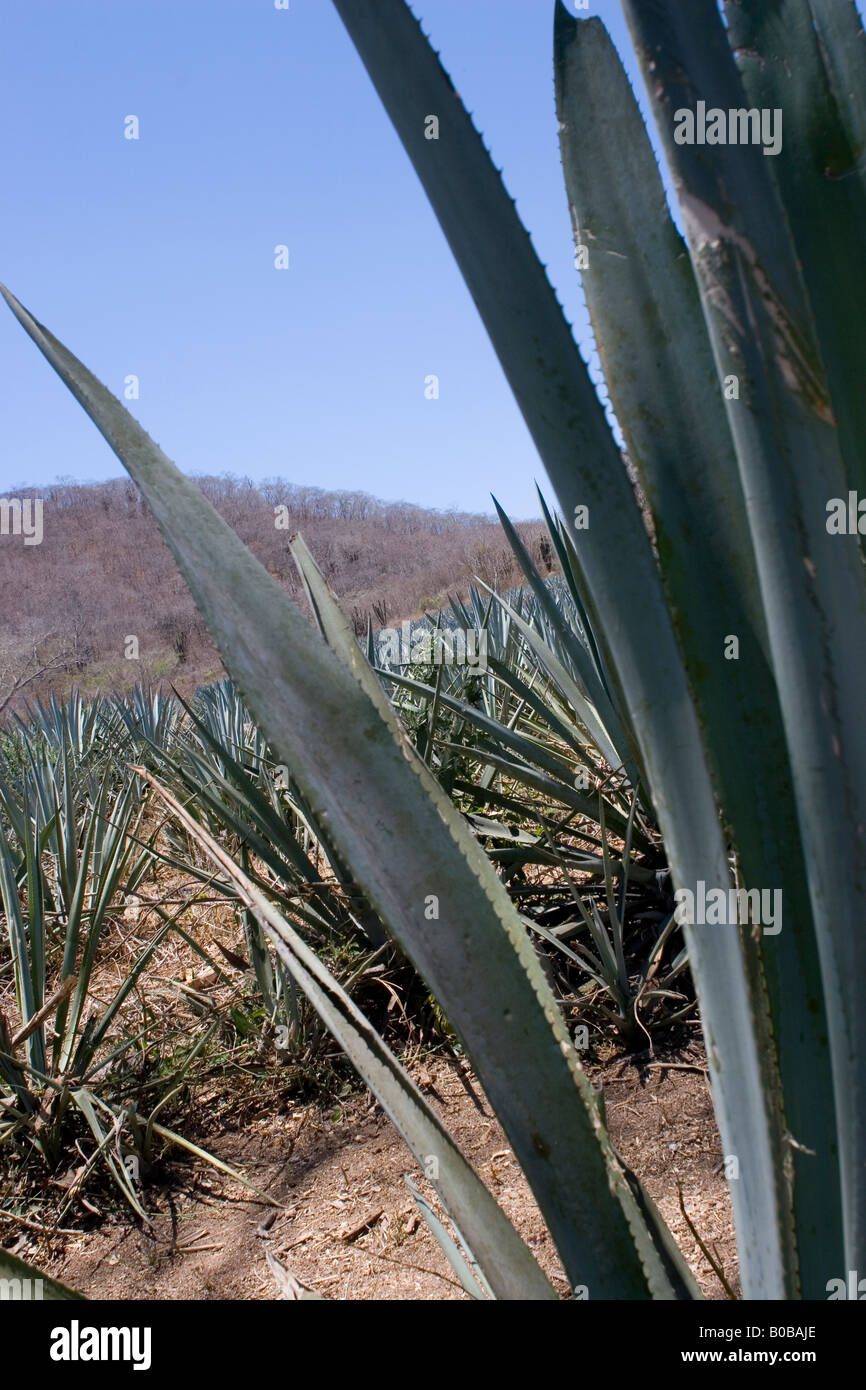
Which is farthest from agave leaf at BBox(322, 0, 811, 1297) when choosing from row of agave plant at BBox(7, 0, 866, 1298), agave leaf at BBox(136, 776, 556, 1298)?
agave leaf at BBox(136, 776, 556, 1298)

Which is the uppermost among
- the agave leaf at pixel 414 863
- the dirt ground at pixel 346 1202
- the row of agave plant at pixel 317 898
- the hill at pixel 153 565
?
the hill at pixel 153 565

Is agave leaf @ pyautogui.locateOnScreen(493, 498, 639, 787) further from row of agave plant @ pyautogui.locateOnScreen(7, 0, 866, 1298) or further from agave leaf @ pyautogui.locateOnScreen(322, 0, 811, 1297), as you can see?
agave leaf @ pyautogui.locateOnScreen(322, 0, 811, 1297)

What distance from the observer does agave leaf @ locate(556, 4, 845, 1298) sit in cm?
59

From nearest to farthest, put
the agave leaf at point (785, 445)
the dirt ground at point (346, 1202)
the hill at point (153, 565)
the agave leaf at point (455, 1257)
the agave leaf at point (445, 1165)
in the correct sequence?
the agave leaf at point (785, 445) → the agave leaf at point (445, 1165) → the agave leaf at point (455, 1257) → the dirt ground at point (346, 1202) → the hill at point (153, 565)

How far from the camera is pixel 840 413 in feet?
2.15

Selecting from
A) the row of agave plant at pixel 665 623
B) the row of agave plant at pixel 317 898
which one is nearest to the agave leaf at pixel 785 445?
the row of agave plant at pixel 665 623

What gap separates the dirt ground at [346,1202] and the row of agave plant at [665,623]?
3.96 ft

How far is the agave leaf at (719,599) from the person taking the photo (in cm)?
59

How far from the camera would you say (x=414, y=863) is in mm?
598

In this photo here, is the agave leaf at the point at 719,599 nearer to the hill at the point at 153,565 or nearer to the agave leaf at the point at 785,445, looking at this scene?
the agave leaf at the point at 785,445

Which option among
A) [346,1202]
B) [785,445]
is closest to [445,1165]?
[785,445]
